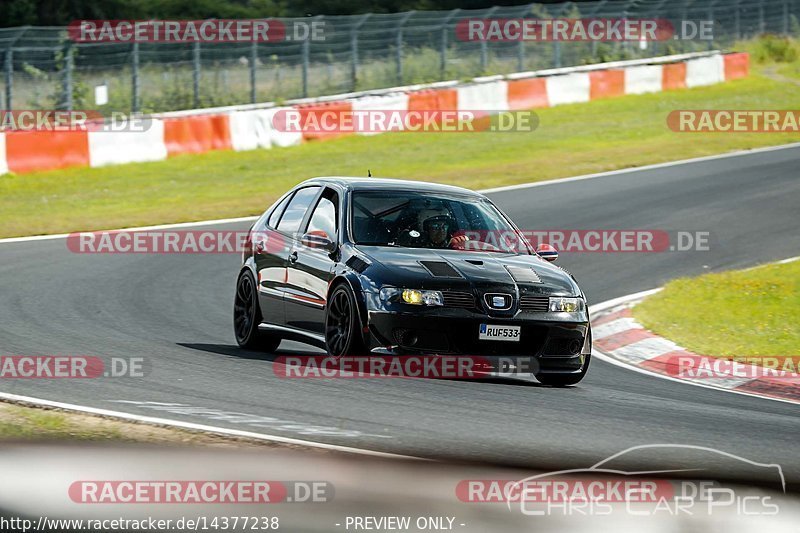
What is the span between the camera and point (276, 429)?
22.6 feet

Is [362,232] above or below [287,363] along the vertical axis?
above

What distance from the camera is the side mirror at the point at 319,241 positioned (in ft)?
31.8

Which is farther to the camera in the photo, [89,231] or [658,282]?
[89,231]

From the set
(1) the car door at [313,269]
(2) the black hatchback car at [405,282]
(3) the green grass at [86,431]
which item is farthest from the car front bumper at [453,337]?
(3) the green grass at [86,431]

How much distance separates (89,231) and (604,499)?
46.9 ft

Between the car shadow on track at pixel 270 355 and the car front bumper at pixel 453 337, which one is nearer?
the car front bumper at pixel 453 337

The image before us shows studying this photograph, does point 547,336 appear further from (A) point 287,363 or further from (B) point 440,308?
(A) point 287,363

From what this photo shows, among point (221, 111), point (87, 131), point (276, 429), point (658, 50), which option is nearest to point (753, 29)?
point (658, 50)

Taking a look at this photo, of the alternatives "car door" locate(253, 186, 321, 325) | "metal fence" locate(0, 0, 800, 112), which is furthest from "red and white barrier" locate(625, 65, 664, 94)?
"car door" locate(253, 186, 321, 325)

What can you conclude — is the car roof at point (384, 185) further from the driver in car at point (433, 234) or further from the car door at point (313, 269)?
the driver in car at point (433, 234)

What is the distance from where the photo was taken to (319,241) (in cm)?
976

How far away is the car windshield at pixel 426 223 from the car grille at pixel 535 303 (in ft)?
3.10

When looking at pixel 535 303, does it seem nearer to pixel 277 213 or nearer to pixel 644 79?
pixel 277 213

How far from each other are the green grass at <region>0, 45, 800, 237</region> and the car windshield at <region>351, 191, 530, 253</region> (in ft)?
29.1
